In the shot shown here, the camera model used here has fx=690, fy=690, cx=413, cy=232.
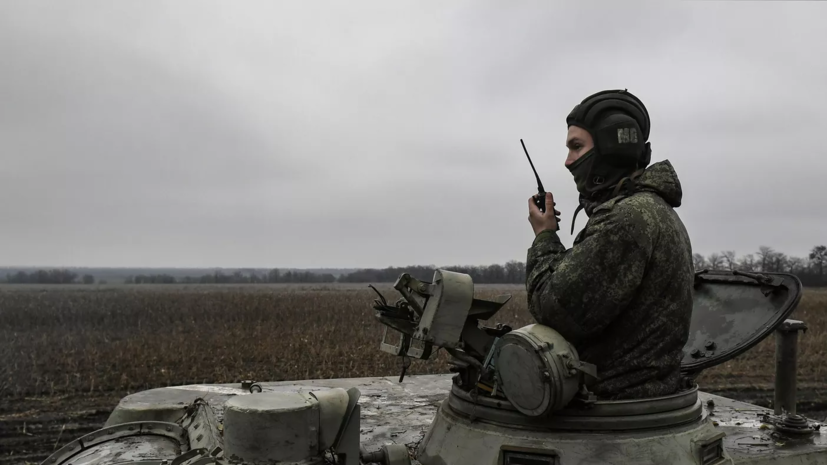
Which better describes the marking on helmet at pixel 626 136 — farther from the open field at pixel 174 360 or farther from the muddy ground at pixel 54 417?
the muddy ground at pixel 54 417

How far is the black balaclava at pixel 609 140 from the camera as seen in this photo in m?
3.71

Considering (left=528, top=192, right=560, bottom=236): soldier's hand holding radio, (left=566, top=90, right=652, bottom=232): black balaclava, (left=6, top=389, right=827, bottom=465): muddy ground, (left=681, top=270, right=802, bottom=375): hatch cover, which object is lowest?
(left=6, top=389, right=827, bottom=465): muddy ground

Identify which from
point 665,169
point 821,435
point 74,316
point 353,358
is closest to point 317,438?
point 665,169

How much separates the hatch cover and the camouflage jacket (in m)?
1.03

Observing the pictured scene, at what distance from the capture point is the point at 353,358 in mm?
17766

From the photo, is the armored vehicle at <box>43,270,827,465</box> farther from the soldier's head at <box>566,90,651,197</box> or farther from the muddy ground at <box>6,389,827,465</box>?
the muddy ground at <box>6,389,827,465</box>

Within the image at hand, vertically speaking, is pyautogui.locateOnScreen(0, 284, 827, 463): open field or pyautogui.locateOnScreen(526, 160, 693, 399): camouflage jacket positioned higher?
pyautogui.locateOnScreen(526, 160, 693, 399): camouflage jacket

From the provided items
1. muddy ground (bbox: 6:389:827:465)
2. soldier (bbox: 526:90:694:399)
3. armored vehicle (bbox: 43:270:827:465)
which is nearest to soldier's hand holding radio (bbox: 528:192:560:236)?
soldier (bbox: 526:90:694:399)

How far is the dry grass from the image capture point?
51.4ft

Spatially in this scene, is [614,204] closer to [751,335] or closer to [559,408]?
[559,408]

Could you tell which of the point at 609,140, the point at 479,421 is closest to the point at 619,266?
the point at 609,140

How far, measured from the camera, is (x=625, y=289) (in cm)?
328

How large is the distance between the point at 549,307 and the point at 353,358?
48.8ft

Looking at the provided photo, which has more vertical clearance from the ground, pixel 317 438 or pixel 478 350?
pixel 478 350
